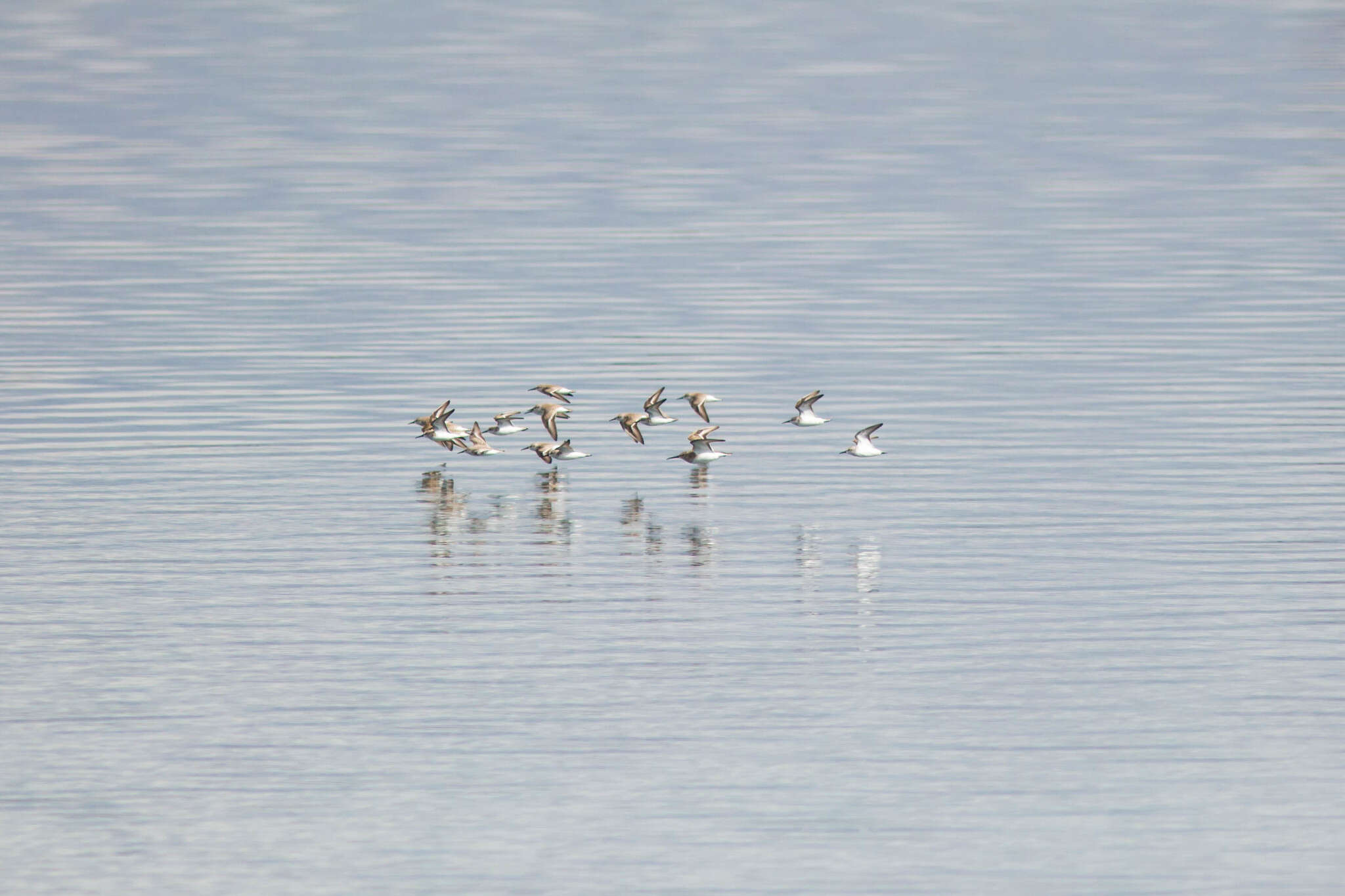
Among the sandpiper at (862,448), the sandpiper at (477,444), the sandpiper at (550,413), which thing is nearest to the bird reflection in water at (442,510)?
the sandpiper at (477,444)

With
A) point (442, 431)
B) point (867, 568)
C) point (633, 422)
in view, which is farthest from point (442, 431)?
point (867, 568)

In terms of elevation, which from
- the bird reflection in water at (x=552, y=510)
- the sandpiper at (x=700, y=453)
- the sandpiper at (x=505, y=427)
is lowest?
the bird reflection in water at (x=552, y=510)

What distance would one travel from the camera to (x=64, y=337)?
50250 mm

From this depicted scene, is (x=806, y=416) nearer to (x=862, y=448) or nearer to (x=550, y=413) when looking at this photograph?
(x=862, y=448)

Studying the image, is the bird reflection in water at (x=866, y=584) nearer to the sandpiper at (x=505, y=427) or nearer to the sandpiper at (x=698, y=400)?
the sandpiper at (x=698, y=400)

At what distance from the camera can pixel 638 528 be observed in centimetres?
3312

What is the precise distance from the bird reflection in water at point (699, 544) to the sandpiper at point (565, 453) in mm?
4370

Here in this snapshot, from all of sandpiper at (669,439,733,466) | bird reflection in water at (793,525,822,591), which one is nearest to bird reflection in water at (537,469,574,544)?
sandpiper at (669,439,733,466)

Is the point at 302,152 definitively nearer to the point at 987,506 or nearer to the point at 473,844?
the point at 987,506

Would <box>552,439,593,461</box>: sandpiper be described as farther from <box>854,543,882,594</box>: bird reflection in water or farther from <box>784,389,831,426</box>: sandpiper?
<box>854,543,882,594</box>: bird reflection in water

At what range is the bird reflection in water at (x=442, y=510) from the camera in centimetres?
3228

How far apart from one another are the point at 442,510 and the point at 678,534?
374cm

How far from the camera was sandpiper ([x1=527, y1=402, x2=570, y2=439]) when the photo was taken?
37.9m

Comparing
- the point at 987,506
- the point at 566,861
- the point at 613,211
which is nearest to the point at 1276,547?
the point at 987,506
